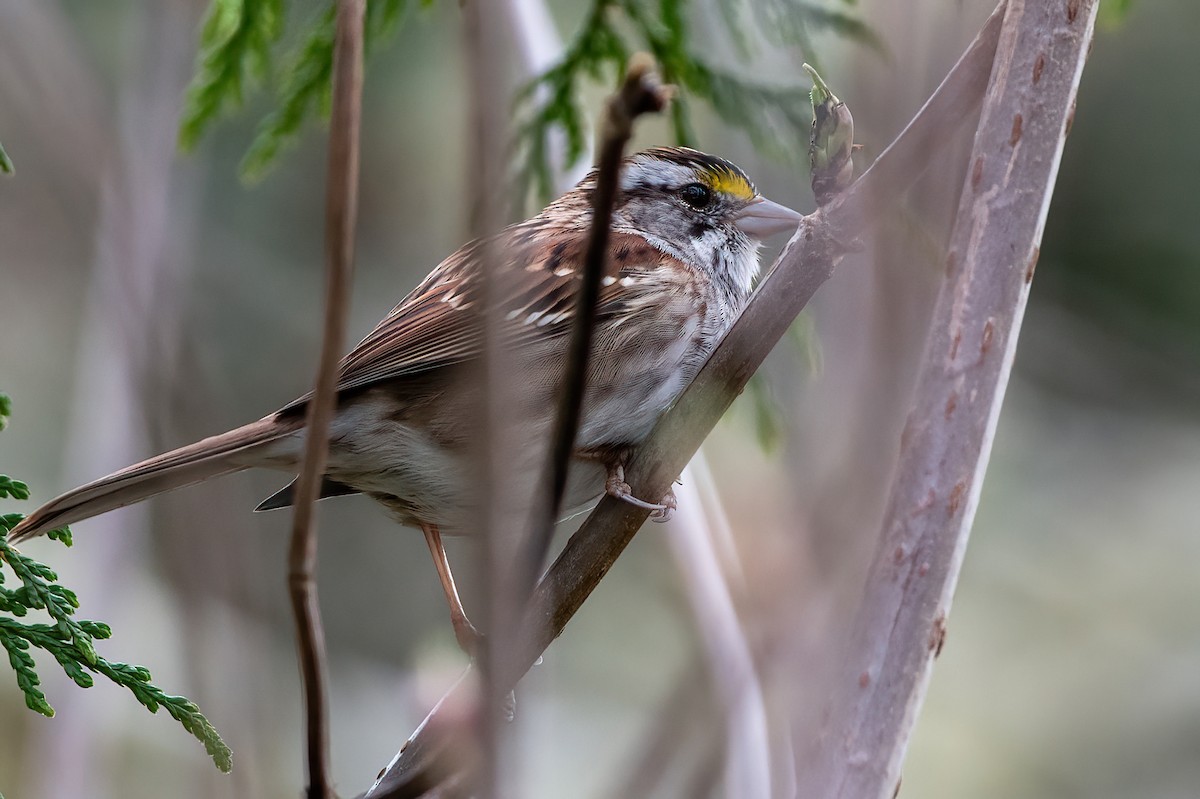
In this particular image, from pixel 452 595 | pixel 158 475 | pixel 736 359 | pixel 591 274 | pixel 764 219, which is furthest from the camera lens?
pixel 764 219

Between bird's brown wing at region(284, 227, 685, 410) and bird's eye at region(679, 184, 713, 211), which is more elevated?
bird's eye at region(679, 184, 713, 211)

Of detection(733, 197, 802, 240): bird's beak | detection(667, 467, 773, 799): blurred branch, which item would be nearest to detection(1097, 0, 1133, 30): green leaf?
detection(733, 197, 802, 240): bird's beak

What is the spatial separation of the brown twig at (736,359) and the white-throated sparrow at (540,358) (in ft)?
1.03

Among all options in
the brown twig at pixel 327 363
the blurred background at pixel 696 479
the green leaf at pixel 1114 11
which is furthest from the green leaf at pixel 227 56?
the green leaf at pixel 1114 11

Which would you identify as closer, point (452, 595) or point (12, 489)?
point (12, 489)

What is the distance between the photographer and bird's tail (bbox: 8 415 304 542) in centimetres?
164

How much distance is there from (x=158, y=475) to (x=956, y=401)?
1.20m

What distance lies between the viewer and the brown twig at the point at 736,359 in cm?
133

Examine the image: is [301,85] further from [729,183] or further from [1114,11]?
[1114,11]

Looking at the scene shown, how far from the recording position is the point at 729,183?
2596 millimetres

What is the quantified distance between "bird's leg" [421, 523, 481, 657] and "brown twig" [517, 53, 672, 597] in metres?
1.11

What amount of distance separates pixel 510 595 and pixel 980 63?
3.38ft

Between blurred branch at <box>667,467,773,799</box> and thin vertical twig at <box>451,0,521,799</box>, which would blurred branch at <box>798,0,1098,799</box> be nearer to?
blurred branch at <box>667,467,773,799</box>

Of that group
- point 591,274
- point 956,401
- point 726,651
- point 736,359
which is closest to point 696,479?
point 726,651
